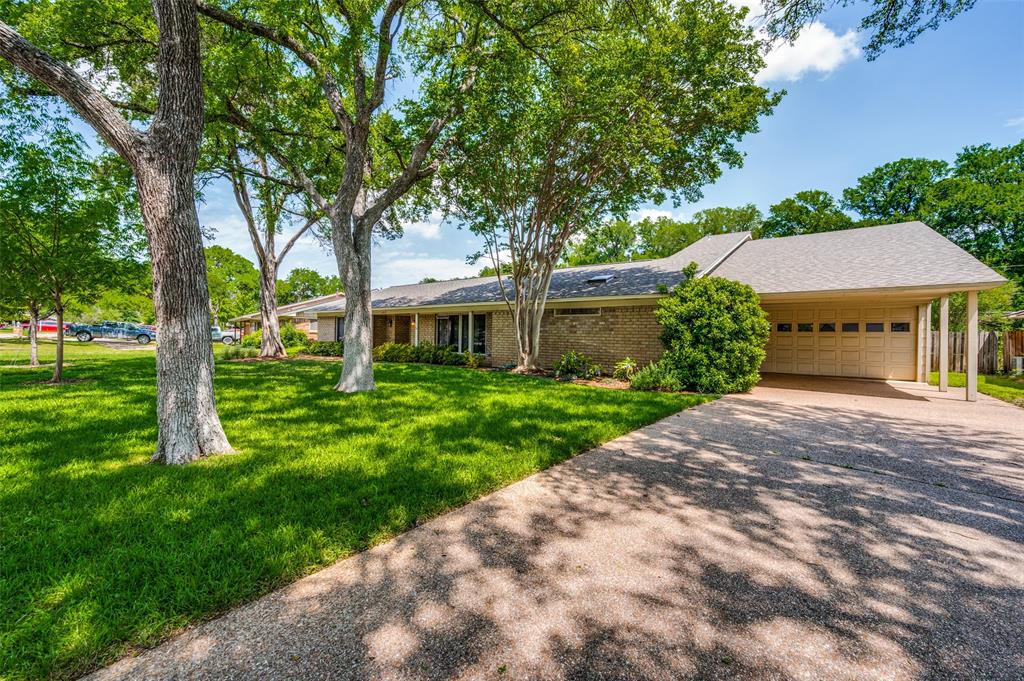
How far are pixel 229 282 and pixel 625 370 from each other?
3921 cm

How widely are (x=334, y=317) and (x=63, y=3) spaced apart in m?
15.4

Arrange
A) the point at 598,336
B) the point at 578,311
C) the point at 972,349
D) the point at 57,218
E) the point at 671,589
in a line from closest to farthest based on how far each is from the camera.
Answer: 1. the point at 671,589
2. the point at 972,349
3. the point at 57,218
4. the point at 598,336
5. the point at 578,311

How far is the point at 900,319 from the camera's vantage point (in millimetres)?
12117

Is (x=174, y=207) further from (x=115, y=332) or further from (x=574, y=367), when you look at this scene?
(x=115, y=332)

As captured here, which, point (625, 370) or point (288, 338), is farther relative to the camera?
point (288, 338)

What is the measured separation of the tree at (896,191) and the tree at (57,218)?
3835 cm

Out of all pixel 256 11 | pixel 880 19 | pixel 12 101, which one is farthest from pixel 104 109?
pixel 880 19

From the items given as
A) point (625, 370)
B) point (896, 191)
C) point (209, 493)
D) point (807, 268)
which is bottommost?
point (209, 493)

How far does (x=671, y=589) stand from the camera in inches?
91.6

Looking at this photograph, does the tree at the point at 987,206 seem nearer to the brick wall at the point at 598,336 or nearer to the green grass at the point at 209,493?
the brick wall at the point at 598,336

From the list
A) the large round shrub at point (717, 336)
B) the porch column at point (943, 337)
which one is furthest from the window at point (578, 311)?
the porch column at point (943, 337)

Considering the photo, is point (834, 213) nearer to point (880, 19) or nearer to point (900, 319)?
point (900, 319)

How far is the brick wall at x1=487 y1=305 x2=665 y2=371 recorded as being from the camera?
1241cm

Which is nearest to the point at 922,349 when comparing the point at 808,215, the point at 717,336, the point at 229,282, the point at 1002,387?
the point at 1002,387
